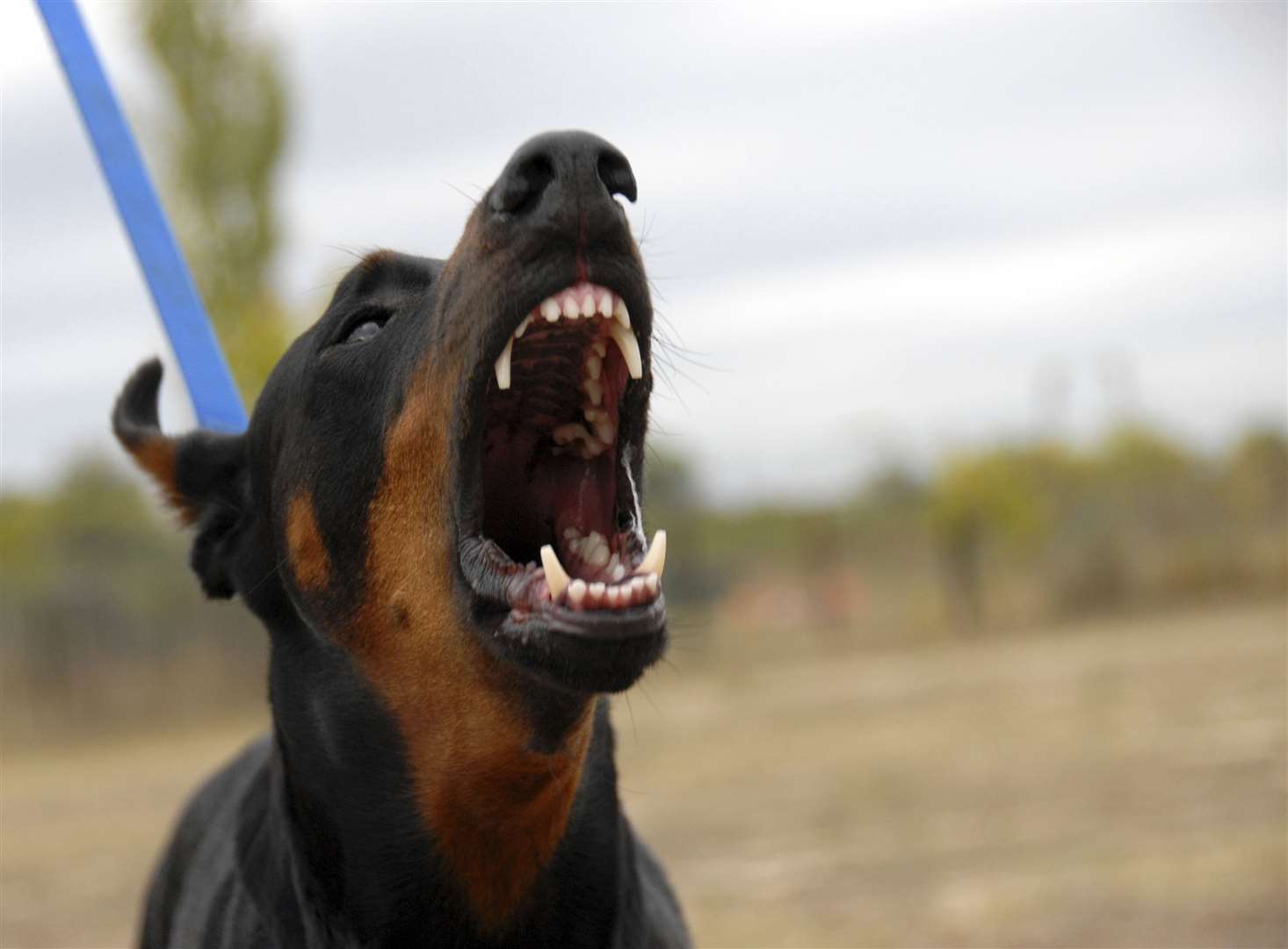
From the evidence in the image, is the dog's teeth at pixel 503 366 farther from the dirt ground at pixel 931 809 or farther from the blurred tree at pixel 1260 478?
the blurred tree at pixel 1260 478

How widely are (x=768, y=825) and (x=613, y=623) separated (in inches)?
284

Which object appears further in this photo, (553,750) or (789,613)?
(789,613)

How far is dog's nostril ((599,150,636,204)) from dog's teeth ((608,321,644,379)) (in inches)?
8.6

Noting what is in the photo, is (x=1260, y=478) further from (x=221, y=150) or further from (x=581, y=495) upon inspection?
(x=581, y=495)

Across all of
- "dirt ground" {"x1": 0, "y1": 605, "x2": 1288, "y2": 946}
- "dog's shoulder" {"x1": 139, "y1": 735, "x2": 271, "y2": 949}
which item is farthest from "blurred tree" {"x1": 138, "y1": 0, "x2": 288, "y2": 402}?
"dog's shoulder" {"x1": 139, "y1": 735, "x2": 271, "y2": 949}

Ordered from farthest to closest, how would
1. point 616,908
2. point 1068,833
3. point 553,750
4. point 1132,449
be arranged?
point 1132,449
point 1068,833
point 616,908
point 553,750

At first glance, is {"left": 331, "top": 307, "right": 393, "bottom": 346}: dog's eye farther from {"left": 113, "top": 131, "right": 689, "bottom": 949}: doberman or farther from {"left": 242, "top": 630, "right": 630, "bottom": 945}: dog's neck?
{"left": 242, "top": 630, "right": 630, "bottom": 945}: dog's neck

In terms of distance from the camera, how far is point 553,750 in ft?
7.82

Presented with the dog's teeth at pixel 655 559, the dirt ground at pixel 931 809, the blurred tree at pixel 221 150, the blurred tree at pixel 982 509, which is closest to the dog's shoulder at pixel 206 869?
the dirt ground at pixel 931 809

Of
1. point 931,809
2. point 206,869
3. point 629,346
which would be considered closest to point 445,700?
point 629,346

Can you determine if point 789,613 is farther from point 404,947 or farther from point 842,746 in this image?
point 404,947

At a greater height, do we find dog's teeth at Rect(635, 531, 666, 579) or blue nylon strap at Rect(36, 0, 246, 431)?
blue nylon strap at Rect(36, 0, 246, 431)

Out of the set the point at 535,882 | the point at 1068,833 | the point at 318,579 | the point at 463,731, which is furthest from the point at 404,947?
the point at 1068,833

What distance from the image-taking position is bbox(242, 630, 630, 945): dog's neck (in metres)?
2.47
